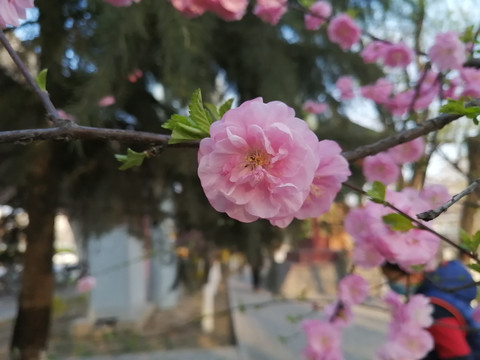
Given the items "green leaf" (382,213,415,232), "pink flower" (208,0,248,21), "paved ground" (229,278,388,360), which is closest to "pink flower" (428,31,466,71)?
"pink flower" (208,0,248,21)

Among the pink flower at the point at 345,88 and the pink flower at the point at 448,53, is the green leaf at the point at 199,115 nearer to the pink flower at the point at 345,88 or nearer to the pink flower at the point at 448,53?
the pink flower at the point at 448,53

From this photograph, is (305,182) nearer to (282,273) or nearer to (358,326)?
(358,326)

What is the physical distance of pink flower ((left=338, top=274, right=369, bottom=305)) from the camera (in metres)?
1.26

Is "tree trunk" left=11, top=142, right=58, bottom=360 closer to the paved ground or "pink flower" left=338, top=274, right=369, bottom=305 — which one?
the paved ground

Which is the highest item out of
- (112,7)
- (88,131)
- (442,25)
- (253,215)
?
(442,25)

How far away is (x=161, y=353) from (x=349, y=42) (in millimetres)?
2758

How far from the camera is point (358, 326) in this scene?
166 inches

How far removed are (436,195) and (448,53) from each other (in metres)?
0.42

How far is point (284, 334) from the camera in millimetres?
3980

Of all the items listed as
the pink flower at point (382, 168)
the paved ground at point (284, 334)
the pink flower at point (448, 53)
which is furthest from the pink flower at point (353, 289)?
the paved ground at point (284, 334)

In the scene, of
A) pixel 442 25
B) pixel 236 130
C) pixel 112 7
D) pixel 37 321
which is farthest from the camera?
pixel 442 25

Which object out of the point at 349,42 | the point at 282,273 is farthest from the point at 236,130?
the point at 282,273

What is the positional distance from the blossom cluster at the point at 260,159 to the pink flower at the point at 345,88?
4.94 ft

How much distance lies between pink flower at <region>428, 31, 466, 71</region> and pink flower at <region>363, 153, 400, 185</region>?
0.28m
